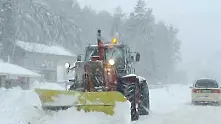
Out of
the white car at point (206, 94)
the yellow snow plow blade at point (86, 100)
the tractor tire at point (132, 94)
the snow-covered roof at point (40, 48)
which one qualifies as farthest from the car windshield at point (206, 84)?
the snow-covered roof at point (40, 48)

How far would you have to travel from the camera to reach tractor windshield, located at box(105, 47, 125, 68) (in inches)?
564

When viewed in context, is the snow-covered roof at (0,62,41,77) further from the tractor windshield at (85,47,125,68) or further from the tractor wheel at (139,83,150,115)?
the tractor windshield at (85,47,125,68)

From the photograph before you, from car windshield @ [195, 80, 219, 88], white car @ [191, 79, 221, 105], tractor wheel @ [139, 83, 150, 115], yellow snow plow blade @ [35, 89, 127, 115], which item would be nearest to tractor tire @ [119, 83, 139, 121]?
yellow snow plow blade @ [35, 89, 127, 115]

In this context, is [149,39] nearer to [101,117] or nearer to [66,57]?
[66,57]

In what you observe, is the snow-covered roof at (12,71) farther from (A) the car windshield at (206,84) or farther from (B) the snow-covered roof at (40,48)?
(A) the car windshield at (206,84)

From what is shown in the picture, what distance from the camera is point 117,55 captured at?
14438mm

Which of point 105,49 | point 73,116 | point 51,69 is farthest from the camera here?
point 51,69

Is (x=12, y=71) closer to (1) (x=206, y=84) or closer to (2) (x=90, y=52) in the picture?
(1) (x=206, y=84)

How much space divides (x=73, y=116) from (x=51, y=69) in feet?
177

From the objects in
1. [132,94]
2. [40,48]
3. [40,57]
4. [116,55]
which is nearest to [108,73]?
[132,94]

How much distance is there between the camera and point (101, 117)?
1101cm

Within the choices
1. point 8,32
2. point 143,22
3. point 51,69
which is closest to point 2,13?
point 8,32

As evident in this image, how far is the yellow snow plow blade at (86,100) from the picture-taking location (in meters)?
11.1

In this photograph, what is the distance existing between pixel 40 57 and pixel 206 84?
44.8 metres
